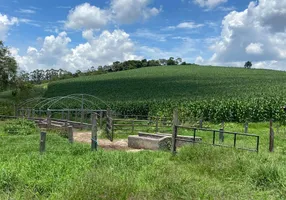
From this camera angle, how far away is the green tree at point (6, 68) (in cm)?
4409

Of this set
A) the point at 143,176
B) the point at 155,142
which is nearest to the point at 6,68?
the point at 155,142

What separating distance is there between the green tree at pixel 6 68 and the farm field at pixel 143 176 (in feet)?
124

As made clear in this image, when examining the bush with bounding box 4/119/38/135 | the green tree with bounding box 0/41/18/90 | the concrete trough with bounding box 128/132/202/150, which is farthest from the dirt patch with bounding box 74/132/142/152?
the green tree with bounding box 0/41/18/90

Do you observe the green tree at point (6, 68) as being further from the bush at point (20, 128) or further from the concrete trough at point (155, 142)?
the concrete trough at point (155, 142)

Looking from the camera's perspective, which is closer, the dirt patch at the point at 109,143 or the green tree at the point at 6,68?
the dirt patch at the point at 109,143

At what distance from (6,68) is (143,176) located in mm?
42073

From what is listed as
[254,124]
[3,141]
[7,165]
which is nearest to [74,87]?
[254,124]

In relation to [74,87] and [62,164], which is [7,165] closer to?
[62,164]

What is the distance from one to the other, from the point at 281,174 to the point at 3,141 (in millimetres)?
10580

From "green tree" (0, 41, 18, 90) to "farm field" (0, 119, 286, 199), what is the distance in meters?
37.7

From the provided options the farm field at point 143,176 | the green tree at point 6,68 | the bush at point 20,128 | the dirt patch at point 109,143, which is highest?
the green tree at point 6,68

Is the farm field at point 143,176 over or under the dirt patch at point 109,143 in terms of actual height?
over

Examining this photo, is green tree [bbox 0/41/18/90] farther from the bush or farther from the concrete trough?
the concrete trough

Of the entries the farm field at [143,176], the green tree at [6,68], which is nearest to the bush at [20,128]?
the farm field at [143,176]
